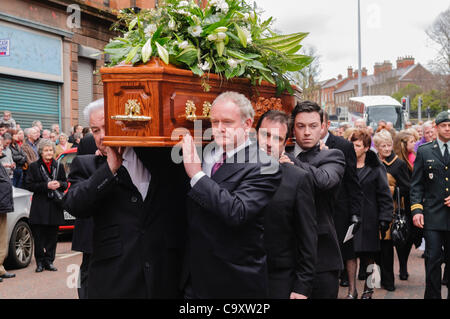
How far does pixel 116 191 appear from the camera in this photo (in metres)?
3.16

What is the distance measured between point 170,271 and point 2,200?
5.48 meters

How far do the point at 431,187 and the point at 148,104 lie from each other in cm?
450

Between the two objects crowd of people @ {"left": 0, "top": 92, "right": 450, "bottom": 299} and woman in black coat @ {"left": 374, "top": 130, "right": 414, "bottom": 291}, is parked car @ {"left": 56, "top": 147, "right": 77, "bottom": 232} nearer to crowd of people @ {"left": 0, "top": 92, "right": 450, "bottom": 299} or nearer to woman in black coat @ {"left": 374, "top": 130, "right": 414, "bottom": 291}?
woman in black coat @ {"left": 374, "top": 130, "right": 414, "bottom": 291}

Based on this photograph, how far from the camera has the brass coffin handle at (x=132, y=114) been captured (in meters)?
2.94

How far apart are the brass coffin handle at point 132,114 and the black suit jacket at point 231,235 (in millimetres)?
491

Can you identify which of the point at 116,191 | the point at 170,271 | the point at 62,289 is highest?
the point at 116,191

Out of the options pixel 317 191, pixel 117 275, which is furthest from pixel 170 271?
pixel 317 191

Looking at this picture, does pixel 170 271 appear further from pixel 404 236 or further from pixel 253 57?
pixel 404 236

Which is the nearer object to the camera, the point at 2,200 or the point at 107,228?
the point at 107,228

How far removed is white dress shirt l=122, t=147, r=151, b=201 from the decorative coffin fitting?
0.62 feet

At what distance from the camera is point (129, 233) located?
Answer: 10.3 ft

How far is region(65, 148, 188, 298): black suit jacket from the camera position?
10.1 ft

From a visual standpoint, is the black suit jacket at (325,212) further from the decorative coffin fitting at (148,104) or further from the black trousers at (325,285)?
the decorative coffin fitting at (148,104)

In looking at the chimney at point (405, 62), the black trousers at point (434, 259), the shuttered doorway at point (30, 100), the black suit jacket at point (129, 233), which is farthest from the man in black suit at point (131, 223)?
the chimney at point (405, 62)
